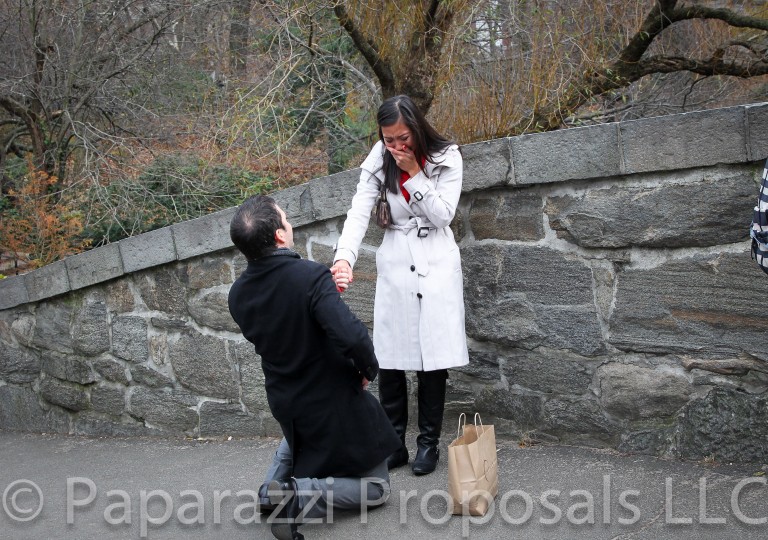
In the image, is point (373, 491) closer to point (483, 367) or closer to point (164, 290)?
point (483, 367)

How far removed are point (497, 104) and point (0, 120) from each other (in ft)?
17.9

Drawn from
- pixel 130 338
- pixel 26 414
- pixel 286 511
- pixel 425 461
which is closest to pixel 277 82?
pixel 130 338

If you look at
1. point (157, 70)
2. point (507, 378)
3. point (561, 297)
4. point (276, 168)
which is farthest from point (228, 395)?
point (157, 70)

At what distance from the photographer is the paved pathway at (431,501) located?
369cm

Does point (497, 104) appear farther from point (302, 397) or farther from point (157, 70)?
point (157, 70)

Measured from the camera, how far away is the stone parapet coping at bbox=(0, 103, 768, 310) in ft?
13.0

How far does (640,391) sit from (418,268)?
119 cm

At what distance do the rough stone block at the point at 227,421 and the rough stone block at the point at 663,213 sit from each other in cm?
229

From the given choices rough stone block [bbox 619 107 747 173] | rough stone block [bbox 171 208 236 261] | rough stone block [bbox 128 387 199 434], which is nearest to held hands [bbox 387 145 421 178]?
rough stone block [bbox 619 107 747 173]

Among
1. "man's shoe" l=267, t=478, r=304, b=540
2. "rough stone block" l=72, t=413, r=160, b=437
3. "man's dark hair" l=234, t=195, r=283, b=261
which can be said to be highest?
"man's dark hair" l=234, t=195, r=283, b=261

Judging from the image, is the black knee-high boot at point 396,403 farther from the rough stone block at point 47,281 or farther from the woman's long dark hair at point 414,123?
the rough stone block at point 47,281

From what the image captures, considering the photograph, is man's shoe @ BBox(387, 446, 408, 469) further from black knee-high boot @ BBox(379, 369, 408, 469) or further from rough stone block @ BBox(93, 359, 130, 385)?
rough stone block @ BBox(93, 359, 130, 385)

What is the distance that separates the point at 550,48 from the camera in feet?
19.9

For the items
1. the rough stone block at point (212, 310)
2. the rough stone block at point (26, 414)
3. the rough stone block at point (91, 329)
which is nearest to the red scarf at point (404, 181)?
the rough stone block at point (212, 310)
